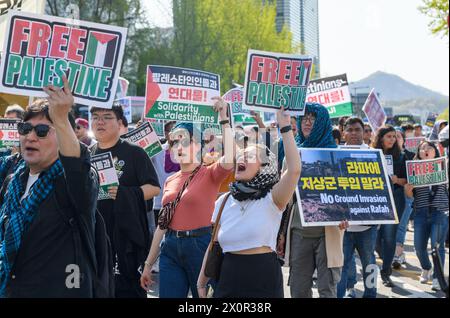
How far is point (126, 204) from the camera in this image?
4410mm

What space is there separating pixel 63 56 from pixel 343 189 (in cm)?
259

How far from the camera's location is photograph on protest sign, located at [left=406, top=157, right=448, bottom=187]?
7.39 m

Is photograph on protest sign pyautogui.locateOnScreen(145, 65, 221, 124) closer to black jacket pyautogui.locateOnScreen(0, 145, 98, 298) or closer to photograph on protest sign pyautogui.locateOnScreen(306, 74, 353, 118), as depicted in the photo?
photograph on protest sign pyautogui.locateOnScreen(306, 74, 353, 118)

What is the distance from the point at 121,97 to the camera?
10023 mm

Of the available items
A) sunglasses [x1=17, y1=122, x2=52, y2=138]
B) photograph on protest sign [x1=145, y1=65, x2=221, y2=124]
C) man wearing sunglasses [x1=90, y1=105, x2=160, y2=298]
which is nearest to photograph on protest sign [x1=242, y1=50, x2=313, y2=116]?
man wearing sunglasses [x1=90, y1=105, x2=160, y2=298]

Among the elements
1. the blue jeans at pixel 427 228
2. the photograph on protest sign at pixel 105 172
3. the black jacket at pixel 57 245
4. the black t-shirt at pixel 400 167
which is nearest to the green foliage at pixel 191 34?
the black t-shirt at pixel 400 167

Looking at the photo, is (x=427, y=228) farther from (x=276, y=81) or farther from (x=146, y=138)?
(x=276, y=81)

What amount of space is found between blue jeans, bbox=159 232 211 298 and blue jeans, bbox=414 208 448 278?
3899 mm

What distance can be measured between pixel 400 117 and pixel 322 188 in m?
36.0

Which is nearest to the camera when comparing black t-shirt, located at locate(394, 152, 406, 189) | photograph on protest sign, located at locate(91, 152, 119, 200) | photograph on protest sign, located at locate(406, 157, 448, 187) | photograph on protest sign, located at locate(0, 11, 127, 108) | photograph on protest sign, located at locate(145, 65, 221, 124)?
photograph on protest sign, located at locate(0, 11, 127, 108)

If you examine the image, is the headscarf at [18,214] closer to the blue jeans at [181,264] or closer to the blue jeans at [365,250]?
the blue jeans at [181,264]

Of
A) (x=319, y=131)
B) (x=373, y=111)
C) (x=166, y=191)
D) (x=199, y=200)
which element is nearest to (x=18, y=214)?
(x=199, y=200)

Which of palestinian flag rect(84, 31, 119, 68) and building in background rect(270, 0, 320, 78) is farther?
building in background rect(270, 0, 320, 78)
